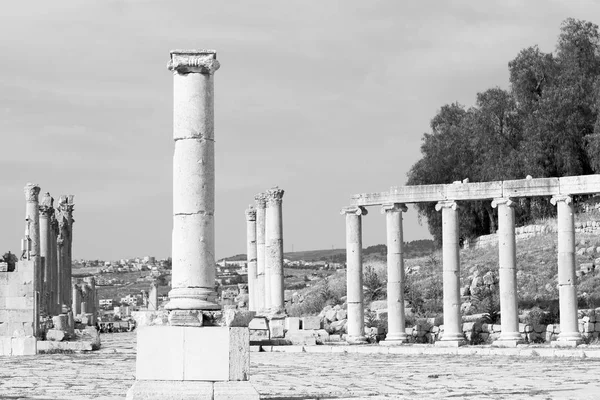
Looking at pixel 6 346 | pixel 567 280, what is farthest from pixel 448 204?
pixel 6 346

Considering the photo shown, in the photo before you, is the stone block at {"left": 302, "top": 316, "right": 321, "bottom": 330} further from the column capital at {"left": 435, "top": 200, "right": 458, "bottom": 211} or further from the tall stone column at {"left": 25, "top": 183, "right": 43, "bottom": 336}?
the tall stone column at {"left": 25, "top": 183, "right": 43, "bottom": 336}

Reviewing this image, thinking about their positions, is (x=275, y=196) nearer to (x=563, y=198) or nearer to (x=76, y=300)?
(x=563, y=198)

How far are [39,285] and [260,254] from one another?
12.6m

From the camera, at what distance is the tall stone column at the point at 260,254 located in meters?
52.2

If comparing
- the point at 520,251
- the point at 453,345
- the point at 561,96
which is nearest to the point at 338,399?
the point at 453,345

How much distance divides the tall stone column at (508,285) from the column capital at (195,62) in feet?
65.7

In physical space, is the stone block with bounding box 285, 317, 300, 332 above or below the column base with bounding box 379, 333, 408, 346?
above

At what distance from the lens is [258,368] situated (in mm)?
31625

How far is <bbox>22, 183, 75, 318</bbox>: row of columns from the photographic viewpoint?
1901 inches

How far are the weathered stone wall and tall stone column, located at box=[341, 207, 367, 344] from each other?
12.1m

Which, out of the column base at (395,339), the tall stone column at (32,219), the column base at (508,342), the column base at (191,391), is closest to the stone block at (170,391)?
the column base at (191,391)

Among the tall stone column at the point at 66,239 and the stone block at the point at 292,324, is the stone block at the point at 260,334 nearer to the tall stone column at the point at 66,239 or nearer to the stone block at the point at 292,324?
the stone block at the point at 292,324

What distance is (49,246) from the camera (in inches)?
2258

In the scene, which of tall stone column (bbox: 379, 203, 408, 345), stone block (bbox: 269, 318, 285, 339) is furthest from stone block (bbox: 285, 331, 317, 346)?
tall stone column (bbox: 379, 203, 408, 345)
